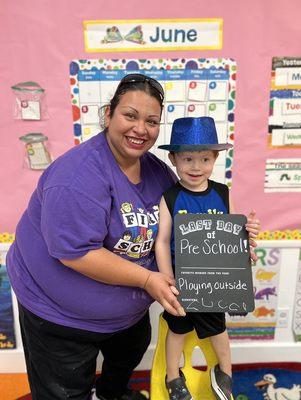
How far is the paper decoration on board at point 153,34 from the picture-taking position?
136 cm

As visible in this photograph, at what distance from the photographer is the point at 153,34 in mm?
1368

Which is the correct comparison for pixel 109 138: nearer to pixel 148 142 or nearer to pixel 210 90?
pixel 148 142

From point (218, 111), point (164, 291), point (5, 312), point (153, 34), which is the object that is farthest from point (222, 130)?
point (5, 312)

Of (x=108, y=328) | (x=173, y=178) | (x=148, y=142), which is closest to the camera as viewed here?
(x=148, y=142)

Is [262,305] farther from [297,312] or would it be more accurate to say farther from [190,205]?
[190,205]

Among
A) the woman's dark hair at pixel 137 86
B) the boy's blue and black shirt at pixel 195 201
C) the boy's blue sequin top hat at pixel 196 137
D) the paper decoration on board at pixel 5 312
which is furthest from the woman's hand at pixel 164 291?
the paper decoration on board at pixel 5 312

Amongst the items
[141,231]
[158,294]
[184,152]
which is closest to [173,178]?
[184,152]

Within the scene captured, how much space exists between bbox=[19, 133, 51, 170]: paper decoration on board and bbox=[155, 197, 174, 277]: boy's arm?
635mm

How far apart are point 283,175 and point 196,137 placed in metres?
0.64

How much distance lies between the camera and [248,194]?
157 centimetres

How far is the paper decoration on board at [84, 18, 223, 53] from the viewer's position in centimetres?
136

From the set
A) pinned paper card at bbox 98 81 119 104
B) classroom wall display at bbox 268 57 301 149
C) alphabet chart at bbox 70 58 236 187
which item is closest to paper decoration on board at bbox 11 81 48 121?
alphabet chart at bbox 70 58 236 187

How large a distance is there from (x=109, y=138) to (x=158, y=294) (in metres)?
0.47

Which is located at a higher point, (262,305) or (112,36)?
(112,36)
